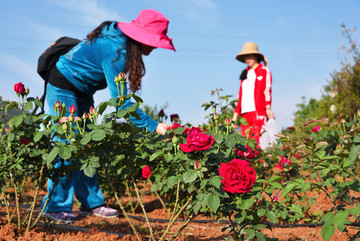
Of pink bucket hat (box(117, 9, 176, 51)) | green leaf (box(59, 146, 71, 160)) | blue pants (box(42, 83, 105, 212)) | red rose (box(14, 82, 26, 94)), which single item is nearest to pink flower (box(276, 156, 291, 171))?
pink bucket hat (box(117, 9, 176, 51))

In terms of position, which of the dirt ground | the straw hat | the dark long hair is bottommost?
the dirt ground

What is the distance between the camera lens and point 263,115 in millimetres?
4707

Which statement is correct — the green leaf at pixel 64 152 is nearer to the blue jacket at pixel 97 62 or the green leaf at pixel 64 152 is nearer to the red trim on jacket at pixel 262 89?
the blue jacket at pixel 97 62

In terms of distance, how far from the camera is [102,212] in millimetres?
3326

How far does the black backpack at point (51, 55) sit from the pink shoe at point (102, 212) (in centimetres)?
116

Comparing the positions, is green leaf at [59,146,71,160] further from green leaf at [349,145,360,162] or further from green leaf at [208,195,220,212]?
green leaf at [349,145,360,162]

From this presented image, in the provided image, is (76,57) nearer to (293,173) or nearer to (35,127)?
(35,127)

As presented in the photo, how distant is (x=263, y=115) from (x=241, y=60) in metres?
1.03

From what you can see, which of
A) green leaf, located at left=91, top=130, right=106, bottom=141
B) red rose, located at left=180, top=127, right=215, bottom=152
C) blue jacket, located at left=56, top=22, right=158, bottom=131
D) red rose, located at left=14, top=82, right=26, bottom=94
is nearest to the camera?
red rose, located at left=180, top=127, right=215, bottom=152

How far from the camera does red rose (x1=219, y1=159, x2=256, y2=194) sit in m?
1.40

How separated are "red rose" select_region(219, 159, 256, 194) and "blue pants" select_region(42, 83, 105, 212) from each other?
1789 millimetres

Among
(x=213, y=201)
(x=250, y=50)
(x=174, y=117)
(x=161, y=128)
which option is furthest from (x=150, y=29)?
(x=250, y=50)

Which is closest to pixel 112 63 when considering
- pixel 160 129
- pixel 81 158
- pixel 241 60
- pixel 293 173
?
pixel 160 129

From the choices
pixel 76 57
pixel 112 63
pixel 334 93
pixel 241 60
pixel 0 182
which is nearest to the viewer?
pixel 0 182
